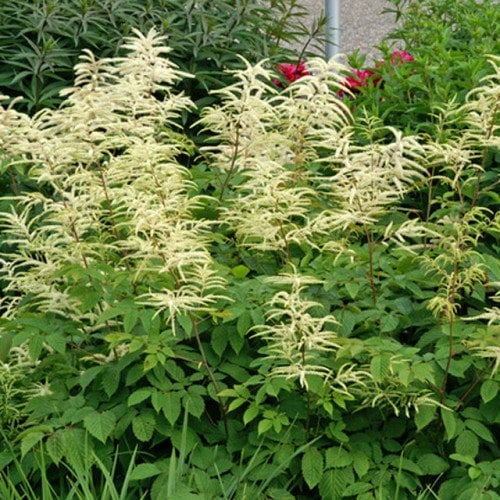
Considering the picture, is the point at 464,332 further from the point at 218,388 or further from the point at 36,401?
the point at 36,401

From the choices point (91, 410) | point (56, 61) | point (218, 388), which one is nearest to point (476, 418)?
point (218, 388)

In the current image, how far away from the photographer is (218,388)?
3.56 m

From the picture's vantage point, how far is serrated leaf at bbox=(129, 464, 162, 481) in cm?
334

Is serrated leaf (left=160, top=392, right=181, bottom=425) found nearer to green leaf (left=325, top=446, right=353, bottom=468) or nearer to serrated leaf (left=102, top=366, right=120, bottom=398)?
serrated leaf (left=102, top=366, right=120, bottom=398)

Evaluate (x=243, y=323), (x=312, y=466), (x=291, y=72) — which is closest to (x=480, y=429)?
(x=312, y=466)

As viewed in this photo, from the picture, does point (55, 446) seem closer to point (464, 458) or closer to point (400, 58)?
point (464, 458)

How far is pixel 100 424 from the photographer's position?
3441mm

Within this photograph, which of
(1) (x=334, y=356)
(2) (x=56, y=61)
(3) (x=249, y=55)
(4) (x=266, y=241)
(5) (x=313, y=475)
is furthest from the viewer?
(3) (x=249, y=55)

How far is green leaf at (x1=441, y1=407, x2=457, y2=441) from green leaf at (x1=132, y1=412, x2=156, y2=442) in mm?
867

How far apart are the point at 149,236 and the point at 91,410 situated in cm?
61

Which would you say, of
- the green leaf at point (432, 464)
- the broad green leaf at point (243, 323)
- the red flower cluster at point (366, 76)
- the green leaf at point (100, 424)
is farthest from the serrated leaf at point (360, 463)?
the red flower cluster at point (366, 76)

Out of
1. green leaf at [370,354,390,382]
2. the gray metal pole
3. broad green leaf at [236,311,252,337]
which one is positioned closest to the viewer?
green leaf at [370,354,390,382]

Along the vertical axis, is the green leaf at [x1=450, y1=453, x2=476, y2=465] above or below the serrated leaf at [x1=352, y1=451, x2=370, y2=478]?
above

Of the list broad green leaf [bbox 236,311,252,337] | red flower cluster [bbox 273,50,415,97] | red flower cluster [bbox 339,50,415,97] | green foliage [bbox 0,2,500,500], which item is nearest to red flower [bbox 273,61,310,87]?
red flower cluster [bbox 273,50,415,97]
